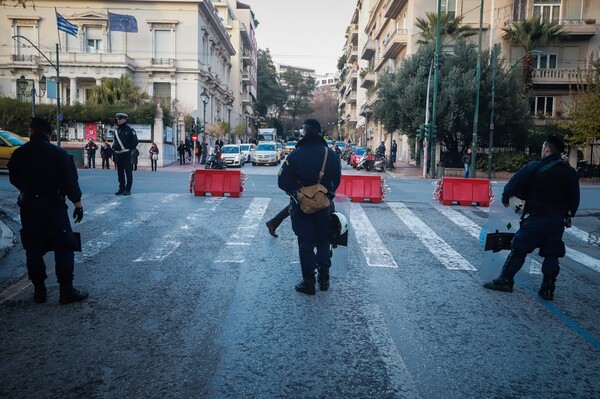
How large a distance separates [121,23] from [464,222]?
42942 millimetres

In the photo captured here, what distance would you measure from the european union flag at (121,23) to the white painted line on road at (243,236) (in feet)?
128

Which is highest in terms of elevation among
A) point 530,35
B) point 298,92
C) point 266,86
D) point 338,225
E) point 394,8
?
point 266,86

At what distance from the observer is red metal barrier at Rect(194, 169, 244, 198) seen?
15.3 meters

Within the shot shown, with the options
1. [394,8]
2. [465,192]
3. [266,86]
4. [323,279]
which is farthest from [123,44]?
[266,86]

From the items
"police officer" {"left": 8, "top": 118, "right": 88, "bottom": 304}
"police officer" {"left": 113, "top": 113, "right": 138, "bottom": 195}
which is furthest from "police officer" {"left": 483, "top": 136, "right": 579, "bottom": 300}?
"police officer" {"left": 113, "top": 113, "right": 138, "bottom": 195}

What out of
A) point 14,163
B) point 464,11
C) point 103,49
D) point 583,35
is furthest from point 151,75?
point 14,163

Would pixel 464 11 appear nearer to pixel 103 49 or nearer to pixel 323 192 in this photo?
pixel 103 49

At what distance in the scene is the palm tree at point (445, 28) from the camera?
38.1 meters

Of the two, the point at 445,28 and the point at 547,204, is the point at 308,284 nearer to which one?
the point at 547,204

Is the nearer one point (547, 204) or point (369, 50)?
point (547, 204)

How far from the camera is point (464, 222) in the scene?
39.7ft

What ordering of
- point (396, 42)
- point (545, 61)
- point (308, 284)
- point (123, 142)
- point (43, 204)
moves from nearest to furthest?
point (43, 204), point (308, 284), point (123, 142), point (545, 61), point (396, 42)

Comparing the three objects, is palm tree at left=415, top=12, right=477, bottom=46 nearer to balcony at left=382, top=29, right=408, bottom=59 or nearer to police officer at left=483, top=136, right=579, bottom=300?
balcony at left=382, top=29, right=408, bottom=59

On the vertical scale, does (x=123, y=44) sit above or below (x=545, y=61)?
above
